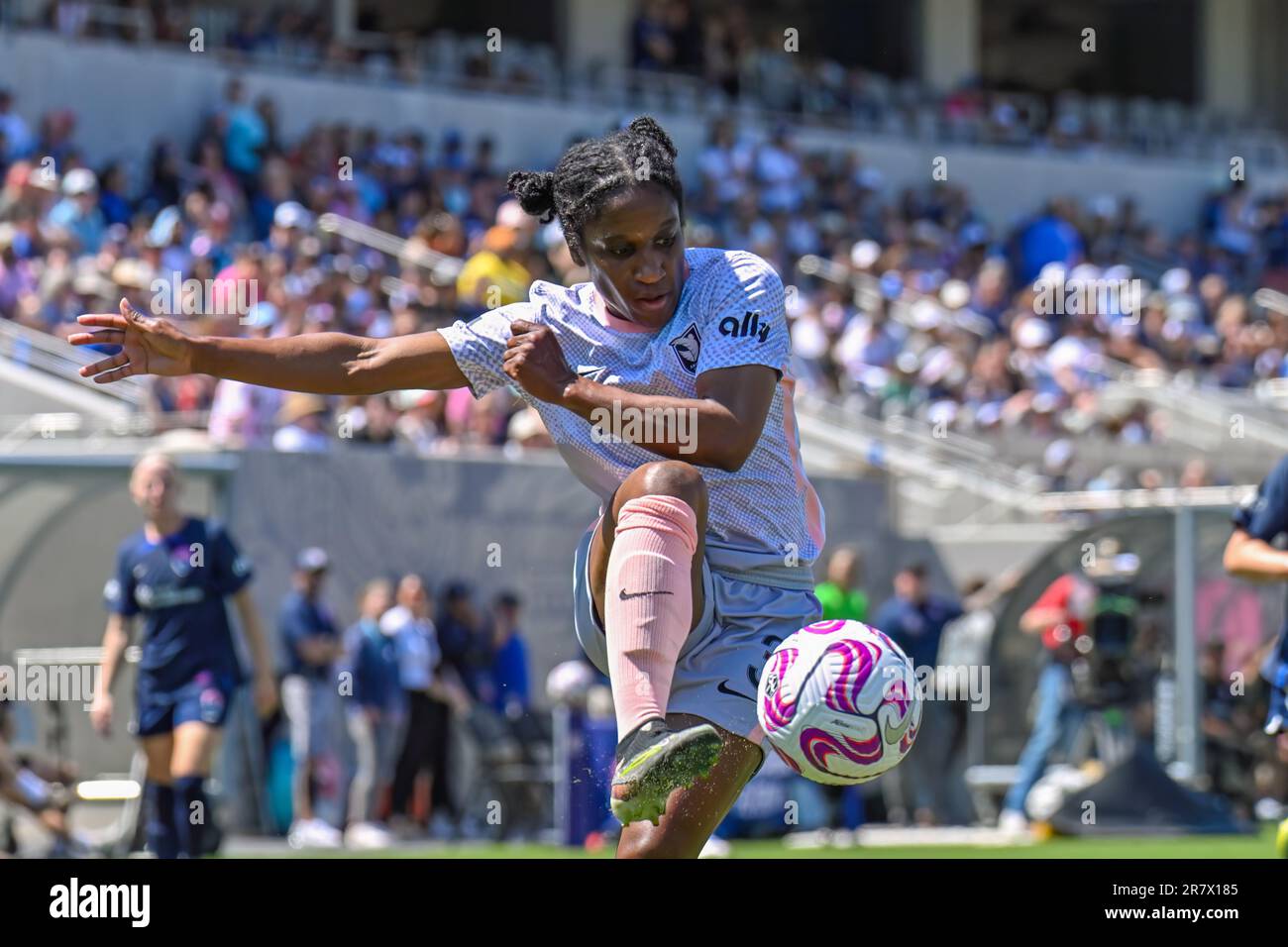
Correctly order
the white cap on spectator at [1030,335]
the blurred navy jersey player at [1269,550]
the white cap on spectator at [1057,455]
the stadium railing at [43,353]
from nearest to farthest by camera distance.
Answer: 1. the blurred navy jersey player at [1269,550]
2. the stadium railing at [43,353]
3. the white cap on spectator at [1057,455]
4. the white cap on spectator at [1030,335]

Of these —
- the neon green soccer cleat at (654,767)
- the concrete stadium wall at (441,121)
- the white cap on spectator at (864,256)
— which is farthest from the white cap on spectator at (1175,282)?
the neon green soccer cleat at (654,767)

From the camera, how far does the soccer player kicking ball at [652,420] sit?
5145 millimetres

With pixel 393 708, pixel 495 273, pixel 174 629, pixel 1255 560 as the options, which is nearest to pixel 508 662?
pixel 393 708

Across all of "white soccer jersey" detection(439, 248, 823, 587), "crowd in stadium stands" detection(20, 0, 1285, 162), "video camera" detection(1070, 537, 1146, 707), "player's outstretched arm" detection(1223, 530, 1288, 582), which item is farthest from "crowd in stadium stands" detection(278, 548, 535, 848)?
"crowd in stadium stands" detection(20, 0, 1285, 162)

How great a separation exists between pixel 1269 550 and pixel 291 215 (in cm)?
1159

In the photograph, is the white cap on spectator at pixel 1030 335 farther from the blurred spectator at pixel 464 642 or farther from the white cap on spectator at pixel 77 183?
the white cap on spectator at pixel 77 183

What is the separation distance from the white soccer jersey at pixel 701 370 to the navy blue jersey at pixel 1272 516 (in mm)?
1981

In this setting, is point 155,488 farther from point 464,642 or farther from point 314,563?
point 464,642

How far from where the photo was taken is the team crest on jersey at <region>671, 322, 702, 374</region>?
17.9ft

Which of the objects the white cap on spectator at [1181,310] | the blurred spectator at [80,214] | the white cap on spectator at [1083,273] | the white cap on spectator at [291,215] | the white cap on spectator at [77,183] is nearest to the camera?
the blurred spectator at [80,214]

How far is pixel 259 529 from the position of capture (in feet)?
48.4
